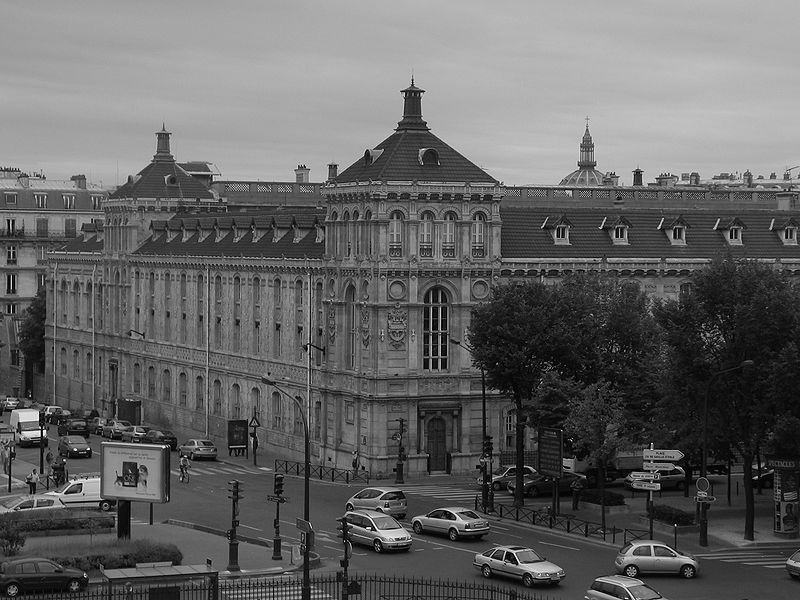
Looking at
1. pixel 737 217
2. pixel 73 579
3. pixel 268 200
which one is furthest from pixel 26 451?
pixel 73 579

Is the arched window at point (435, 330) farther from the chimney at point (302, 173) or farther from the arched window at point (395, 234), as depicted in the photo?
the chimney at point (302, 173)

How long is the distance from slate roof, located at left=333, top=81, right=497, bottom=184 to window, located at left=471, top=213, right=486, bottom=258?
221 cm

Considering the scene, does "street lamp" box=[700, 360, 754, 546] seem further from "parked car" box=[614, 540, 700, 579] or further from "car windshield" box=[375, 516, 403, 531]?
"car windshield" box=[375, 516, 403, 531]

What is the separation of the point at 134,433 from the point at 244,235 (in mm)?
16124

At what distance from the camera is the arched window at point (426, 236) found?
324 ft

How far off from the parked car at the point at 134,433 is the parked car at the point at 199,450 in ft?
18.4

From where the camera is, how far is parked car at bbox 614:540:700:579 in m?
65.1

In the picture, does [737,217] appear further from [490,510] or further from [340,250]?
[490,510]

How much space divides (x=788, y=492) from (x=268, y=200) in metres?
81.3

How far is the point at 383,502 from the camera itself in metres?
80.4

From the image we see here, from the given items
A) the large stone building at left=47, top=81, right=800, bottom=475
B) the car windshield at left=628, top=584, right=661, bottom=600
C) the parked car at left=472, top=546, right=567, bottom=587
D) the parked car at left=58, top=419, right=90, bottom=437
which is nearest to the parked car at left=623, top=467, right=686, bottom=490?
the large stone building at left=47, top=81, right=800, bottom=475

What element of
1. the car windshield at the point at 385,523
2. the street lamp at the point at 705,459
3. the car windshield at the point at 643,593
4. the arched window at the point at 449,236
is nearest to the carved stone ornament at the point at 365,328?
the arched window at the point at 449,236

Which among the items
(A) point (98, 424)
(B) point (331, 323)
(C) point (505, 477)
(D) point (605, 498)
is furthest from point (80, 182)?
(D) point (605, 498)

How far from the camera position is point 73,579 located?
198 feet
